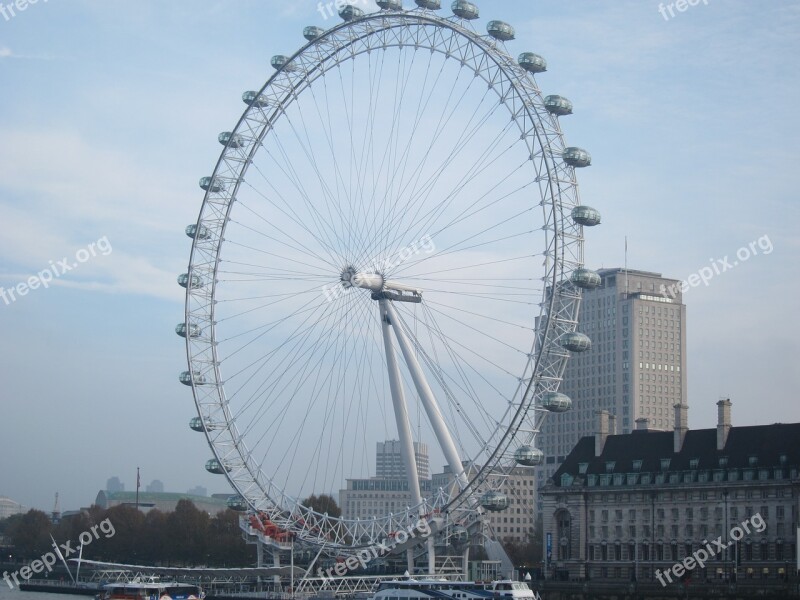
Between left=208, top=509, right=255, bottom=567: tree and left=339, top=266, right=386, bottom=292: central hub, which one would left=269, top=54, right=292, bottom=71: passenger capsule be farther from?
left=208, top=509, right=255, bottom=567: tree

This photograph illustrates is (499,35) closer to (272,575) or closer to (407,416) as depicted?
(407,416)

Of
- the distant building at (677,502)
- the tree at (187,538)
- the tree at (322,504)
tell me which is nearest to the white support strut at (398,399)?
the distant building at (677,502)

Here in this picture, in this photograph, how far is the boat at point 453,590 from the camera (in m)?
59.2

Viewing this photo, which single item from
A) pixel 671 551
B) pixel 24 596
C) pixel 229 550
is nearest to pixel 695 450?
pixel 671 551

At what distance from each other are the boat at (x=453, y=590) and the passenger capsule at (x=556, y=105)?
78.9 ft

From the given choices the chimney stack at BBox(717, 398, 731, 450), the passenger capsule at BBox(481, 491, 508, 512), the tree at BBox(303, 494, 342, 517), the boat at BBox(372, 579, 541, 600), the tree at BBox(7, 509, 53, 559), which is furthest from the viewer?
the tree at BBox(7, 509, 53, 559)

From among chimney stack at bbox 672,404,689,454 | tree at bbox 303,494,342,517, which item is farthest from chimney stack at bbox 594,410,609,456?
tree at bbox 303,494,342,517

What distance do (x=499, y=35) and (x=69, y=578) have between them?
90.4 metres

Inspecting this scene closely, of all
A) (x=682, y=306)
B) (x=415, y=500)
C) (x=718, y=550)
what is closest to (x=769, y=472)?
(x=718, y=550)

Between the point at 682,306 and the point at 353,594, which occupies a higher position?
the point at 682,306

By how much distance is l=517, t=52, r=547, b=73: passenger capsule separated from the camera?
6489 centimetres

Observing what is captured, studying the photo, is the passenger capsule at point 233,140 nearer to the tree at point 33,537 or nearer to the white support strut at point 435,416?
the white support strut at point 435,416

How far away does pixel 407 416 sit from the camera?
68125mm

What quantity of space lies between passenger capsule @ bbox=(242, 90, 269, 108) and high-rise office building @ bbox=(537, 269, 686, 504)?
107 metres
